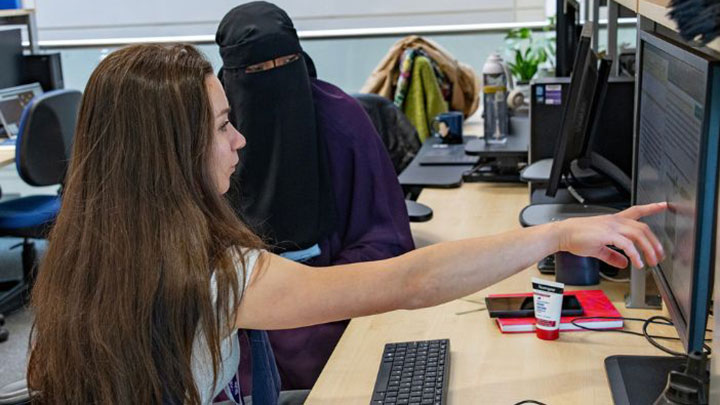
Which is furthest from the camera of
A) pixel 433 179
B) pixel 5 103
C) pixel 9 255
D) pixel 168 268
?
pixel 9 255

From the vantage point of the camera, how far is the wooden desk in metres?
1.40

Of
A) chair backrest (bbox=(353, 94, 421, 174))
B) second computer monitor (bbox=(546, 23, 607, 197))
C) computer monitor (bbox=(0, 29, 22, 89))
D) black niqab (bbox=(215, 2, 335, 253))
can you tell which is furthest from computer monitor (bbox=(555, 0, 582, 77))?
computer monitor (bbox=(0, 29, 22, 89))

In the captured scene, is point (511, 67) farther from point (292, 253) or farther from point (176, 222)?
point (176, 222)

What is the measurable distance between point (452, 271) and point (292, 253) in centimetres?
99

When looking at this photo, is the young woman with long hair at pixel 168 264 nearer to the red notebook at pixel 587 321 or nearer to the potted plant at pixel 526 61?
the red notebook at pixel 587 321

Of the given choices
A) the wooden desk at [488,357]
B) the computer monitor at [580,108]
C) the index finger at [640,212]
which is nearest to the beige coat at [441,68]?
the computer monitor at [580,108]

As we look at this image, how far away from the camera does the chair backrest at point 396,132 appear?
340 cm

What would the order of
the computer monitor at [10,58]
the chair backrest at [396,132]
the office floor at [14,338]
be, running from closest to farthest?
the office floor at [14,338] < the chair backrest at [396,132] < the computer monitor at [10,58]

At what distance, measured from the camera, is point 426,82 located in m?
3.74

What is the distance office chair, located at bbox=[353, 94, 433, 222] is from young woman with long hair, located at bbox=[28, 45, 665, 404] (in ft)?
6.91

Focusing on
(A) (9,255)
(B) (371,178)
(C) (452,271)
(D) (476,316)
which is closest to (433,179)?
(B) (371,178)

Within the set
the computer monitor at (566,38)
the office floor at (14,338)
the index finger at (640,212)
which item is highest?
the computer monitor at (566,38)

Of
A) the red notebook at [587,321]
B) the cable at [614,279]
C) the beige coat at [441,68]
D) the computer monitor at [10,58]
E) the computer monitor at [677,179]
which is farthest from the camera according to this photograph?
the computer monitor at [10,58]

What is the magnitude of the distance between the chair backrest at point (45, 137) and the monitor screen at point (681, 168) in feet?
8.98
